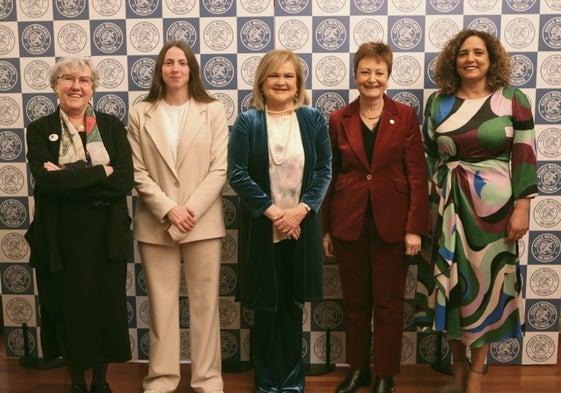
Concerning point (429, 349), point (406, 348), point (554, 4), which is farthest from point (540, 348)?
point (554, 4)

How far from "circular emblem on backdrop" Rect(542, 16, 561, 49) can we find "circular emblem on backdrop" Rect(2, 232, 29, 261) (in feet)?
10.3

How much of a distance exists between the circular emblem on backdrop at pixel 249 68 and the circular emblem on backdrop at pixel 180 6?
415 millimetres

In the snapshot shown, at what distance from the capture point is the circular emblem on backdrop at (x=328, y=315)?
3.07 metres

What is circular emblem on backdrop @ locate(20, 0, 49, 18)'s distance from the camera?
2977 millimetres

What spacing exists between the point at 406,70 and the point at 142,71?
1451 millimetres

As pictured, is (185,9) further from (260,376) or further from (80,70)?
(260,376)

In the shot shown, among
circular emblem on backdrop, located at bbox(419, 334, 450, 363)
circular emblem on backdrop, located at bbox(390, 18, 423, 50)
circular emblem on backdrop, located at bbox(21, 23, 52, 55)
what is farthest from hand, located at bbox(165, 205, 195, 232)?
circular emblem on backdrop, located at bbox(419, 334, 450, 363)

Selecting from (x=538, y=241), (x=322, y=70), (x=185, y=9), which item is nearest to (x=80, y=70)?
(x=185, y=9)

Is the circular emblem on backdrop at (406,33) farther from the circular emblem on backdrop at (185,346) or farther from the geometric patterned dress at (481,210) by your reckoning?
the circular emblem on backdrop at (185,346)

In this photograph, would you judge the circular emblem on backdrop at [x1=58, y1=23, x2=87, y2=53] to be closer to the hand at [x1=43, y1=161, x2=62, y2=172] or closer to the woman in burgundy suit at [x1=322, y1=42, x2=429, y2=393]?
the hand at [x1=43, y1=161, x2=62, y2=172]

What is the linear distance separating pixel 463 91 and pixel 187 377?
2062 mm

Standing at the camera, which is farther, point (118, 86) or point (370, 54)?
point (118, 86)

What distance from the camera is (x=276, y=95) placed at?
2.48 m

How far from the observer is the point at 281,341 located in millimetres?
2637
